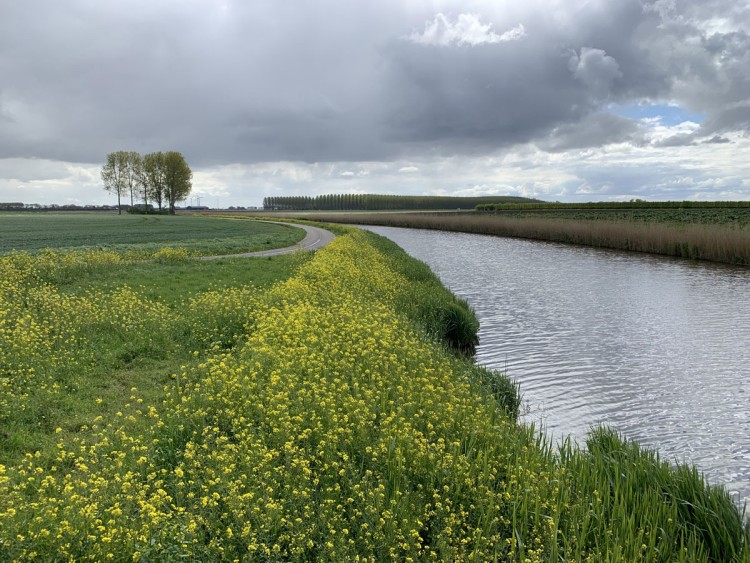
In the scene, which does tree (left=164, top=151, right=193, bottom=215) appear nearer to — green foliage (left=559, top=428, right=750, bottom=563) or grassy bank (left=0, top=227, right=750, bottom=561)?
grassy bank (left=0, top=227, right=750, bottom=561)

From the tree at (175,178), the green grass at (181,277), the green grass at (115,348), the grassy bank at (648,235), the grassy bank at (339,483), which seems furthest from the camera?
the tree at (175,178)

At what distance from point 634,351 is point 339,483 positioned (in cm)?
1041

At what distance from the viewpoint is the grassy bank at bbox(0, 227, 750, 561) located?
430cm

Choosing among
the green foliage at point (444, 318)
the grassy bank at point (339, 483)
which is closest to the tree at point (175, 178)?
the green foliage at point (444, 318)

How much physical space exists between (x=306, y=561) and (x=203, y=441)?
237cm

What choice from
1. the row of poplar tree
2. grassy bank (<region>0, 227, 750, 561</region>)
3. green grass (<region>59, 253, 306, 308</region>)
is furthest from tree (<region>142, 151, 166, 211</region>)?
grassy bank (<region>0, 227, 750, 561</region>)

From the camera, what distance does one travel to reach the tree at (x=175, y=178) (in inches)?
4262

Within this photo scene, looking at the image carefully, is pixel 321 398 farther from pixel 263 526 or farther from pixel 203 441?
pixel 263 526

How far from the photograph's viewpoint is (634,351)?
42.9 ft

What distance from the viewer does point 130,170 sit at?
364 ft

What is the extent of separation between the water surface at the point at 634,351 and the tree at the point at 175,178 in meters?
96.2

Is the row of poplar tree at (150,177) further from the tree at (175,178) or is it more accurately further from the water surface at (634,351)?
the water surface at (634,351)

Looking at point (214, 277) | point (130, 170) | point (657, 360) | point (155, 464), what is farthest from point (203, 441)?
point (130, 170)

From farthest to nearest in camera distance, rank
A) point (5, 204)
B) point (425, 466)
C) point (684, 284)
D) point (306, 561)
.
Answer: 1. point (5, 204)
2. point (684, 284)
3. point (425, 466)
4. point (306, 561)
